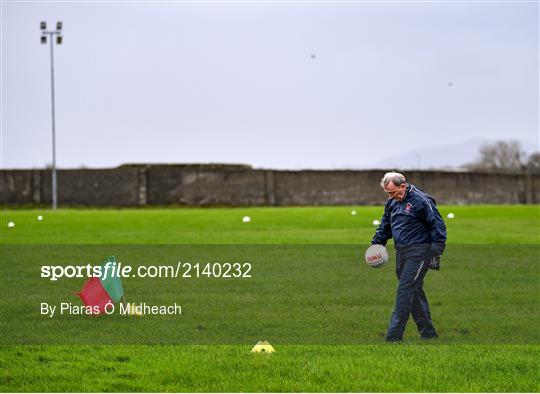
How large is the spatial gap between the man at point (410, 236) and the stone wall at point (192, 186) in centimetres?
4781

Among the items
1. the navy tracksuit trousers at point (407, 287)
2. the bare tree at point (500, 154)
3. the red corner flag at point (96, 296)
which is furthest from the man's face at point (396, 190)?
the bare tree at point (500, 154)

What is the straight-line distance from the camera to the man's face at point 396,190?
10117 millimetres

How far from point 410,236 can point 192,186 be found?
48.2m

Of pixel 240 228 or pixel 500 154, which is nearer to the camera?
pixel 240 228

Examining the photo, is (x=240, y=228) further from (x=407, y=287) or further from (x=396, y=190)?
(x=396, y=190)

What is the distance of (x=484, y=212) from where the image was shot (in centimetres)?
4725

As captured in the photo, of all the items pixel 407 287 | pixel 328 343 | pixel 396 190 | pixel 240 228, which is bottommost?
pixel 328 343

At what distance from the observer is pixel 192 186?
2291 inches

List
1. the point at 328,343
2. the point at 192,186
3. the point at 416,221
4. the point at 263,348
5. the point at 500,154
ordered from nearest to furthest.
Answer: the point at 263,348, the point at 416,221, the point at 328,343, the point at 192,186, the point at 500,154

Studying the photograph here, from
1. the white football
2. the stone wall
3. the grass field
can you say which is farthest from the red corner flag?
the stone wall

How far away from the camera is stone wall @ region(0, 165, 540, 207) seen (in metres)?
58.2

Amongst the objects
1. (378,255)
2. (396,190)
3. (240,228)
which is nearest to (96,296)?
(378,255)

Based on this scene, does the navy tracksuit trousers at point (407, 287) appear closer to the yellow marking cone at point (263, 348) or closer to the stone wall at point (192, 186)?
the yellow marking cone at point (263, 348)

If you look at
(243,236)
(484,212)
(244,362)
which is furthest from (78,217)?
(244,362)
